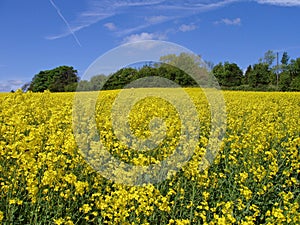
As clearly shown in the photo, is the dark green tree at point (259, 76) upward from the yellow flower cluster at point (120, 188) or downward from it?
upward

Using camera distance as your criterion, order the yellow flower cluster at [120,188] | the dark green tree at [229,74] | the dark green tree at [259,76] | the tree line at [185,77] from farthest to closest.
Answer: the dark green tree at [259,76] < the dark green tree at [229,74] < the tree line at [185,77] < the yellow flower cluster at [120,188]

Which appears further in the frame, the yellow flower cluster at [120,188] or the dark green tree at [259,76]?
the dark green tree at [259,76]

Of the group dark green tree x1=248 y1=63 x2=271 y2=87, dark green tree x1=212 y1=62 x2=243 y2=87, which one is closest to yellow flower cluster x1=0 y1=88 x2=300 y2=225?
dark green tree x1=212 y1=62 x2=243 y2=87

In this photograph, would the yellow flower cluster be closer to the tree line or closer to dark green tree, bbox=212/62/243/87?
the tree line

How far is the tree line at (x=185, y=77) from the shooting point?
11.5 m

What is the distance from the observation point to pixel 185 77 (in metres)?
15.7

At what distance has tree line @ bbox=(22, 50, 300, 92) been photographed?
11.5 meters

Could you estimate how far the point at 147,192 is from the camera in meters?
3.27

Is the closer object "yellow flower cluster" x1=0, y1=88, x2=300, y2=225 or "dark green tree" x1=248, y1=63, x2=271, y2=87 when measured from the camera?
"yellow flower cluster" x1=0, y1=88, x2=300, y2=225

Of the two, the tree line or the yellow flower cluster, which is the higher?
the tree line

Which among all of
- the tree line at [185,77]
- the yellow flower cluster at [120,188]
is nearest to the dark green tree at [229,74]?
the tree line at [185,77]

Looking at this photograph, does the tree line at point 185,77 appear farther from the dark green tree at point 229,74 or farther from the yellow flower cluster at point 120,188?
the yellow flower cluster at point 120,188

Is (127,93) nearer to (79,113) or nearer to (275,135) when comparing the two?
(79,113)

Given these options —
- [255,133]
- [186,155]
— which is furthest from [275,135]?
[186,155]
